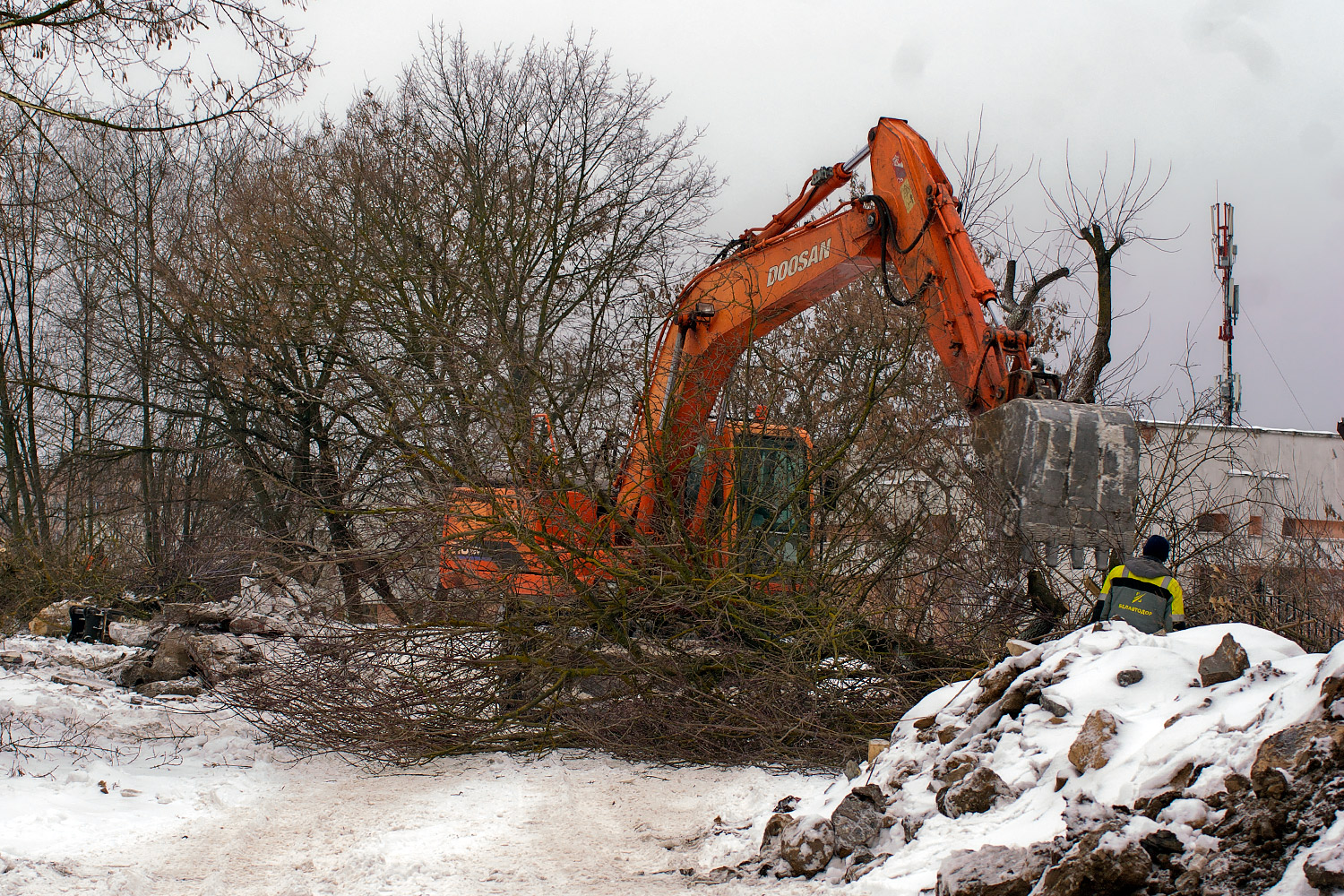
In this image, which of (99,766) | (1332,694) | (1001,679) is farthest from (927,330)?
(99,766)

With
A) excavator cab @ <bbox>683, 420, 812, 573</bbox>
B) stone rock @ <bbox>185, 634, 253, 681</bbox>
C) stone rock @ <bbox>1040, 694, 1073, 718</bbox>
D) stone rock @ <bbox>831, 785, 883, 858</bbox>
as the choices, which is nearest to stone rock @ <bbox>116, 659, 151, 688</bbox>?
stone rock @ <bbox>185, 634, 253, 681</bbox>

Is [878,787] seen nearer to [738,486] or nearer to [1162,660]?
[1162,660]

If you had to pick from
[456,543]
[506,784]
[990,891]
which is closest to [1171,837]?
[990,891]

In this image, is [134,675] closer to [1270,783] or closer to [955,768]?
[955,768]

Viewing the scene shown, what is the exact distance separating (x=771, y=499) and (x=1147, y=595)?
2.51 m

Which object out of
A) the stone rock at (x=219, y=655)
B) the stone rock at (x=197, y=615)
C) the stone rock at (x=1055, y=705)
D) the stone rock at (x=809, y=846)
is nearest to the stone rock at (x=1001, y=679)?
the stone rock at (x=1055, y=705)

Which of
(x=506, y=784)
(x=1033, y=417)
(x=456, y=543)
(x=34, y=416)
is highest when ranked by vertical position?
(x=34, y=416)

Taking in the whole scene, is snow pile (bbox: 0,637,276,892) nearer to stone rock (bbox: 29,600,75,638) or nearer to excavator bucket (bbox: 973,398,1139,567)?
stone rock (bbox: 29,600,75,638)

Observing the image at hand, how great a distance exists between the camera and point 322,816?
5387mm

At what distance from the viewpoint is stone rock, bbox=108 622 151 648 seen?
36.2 feet

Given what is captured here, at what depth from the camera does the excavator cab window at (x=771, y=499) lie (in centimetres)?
709

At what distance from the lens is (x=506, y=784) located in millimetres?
6098

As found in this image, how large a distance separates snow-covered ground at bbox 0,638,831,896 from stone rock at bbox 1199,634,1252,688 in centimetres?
184

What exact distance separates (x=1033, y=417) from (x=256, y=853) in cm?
409
